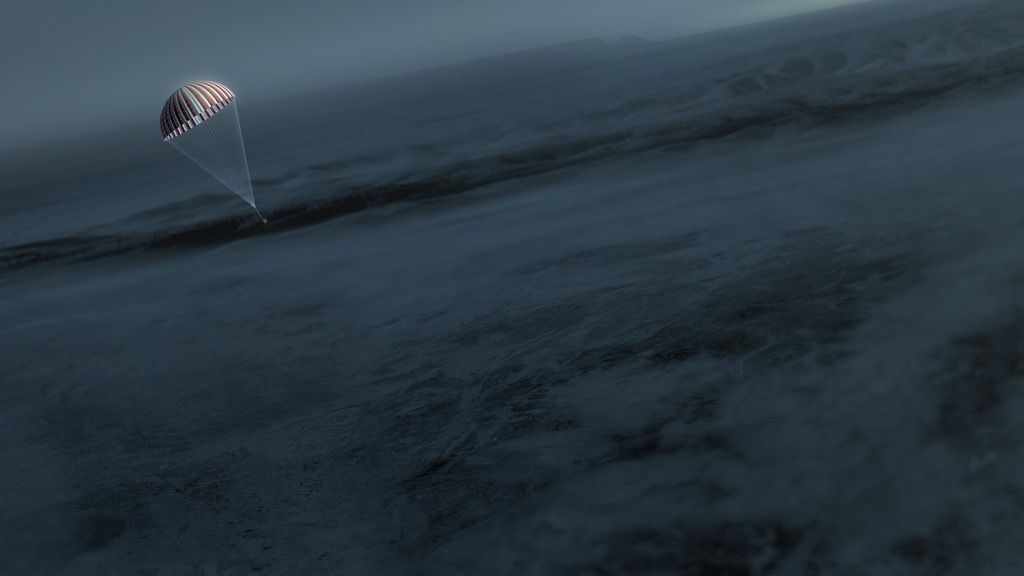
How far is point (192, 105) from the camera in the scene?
52.5 feet

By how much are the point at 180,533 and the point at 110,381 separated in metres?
6.24

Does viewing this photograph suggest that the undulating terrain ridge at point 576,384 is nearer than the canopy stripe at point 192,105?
Yes

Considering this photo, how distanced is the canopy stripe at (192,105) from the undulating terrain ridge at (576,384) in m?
3.98

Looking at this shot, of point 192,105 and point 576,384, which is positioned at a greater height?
point 192,105

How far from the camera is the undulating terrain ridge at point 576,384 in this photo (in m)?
7.07

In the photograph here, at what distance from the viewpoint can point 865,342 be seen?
9.73 m

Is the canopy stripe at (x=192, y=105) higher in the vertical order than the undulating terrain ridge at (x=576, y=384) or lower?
higher

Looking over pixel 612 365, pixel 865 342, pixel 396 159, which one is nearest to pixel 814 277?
pixel 865 342

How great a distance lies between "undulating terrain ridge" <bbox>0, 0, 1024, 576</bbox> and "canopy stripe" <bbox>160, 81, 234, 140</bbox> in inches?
157

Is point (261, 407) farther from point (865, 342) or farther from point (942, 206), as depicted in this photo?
point (942, 206)

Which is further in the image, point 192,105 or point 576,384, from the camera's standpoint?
point 192,105

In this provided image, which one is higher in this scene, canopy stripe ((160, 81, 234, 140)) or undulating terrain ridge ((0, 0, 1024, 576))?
canopy stripe ((160, 81, 234, 140))

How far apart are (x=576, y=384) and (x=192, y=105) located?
10813 mm

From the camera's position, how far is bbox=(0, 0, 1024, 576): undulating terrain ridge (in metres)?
7.07
